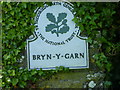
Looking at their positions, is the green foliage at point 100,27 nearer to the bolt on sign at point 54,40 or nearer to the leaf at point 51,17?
the bolt on sign at point 54,40

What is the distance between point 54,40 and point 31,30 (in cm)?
30

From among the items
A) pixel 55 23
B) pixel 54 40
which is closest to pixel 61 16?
pixel 55 23

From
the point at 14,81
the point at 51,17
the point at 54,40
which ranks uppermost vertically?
the point at 51,17

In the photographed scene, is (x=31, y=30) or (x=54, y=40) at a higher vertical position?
(x=31, y=30)

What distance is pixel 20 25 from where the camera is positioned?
9.43 feet

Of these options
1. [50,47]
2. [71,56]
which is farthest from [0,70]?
[71,56]

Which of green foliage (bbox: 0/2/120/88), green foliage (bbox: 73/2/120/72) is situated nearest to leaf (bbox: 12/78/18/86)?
green foliage (bbox: 0/2/120/88)

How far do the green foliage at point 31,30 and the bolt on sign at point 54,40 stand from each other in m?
0.01

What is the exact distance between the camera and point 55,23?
2885mm

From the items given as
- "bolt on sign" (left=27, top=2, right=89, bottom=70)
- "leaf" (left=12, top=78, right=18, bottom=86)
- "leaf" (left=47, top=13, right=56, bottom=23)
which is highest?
"leaf" (left=47, top=13, right=56, bottom=23)

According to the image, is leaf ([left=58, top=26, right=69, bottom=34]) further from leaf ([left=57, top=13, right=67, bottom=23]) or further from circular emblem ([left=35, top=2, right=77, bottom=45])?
leaf ([left=57, top=13, right=67, bottom=23])

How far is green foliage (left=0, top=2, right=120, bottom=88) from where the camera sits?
9.38ft

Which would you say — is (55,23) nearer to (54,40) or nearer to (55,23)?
(55,23)

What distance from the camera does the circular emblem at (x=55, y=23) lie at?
2883mm
